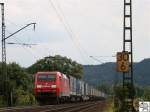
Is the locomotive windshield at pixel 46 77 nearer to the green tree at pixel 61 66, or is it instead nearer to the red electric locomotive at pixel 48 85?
the red electric locomotive at pixel 48 85

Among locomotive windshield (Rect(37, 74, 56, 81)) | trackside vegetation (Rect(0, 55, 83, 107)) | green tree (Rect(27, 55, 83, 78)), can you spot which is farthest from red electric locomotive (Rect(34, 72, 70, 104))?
green tree (Rect(27, 55, 83, 78))

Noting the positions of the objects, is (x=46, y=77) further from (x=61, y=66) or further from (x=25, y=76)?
(x=61, y=66)

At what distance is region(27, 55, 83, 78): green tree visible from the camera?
505 feet

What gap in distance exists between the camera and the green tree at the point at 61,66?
154 meters

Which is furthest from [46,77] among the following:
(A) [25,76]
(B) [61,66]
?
(B) [61,66]

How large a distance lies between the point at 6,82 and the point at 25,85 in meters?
50.8

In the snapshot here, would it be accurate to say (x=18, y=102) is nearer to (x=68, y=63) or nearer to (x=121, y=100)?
(x=121, y=100)

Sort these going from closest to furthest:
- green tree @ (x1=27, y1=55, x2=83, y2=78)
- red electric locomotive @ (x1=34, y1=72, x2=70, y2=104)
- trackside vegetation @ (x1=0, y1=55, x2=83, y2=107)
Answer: red electric locomotive @ (x1=34, y1=72, x2=70, y2=104)
trackside vegetation @ (x1=0, y1=55, x2=83, y2=107)
green tree @ (x1=27, y1=55, x2=83, y2=78)

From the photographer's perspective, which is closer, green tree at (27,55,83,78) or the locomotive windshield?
the locomotive windshield

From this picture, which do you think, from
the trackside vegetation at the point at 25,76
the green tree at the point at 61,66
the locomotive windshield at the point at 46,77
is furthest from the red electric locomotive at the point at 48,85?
the green tree at the point at 61,66

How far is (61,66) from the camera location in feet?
536

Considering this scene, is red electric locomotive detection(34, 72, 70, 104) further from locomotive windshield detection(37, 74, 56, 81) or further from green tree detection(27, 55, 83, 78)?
green tree detection(27, 55, 83, 78)

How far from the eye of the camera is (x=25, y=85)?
101 meters

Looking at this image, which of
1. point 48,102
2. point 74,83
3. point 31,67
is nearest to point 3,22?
point 48,102
